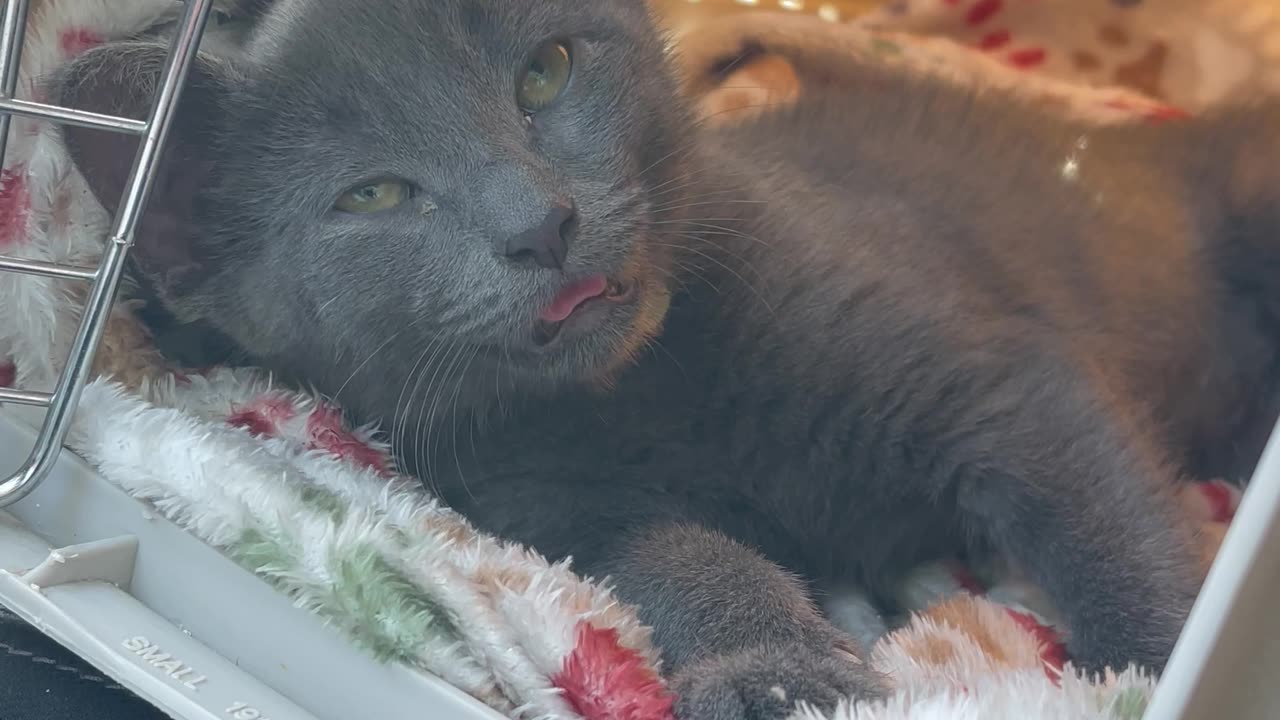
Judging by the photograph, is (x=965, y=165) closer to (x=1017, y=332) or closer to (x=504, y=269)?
(x=1017, y=332)

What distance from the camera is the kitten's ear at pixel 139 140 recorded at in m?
0.84

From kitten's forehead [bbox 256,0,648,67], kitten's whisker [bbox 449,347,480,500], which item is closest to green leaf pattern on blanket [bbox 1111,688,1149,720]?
kitten's whisker [bbox 449,347,480,500]

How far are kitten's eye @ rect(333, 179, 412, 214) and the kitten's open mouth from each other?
0.50 ft

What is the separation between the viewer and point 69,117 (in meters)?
0.78

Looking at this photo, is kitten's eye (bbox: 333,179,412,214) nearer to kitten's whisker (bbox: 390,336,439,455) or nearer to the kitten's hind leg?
kitten's whisker (bbox: 390,336,439,455)

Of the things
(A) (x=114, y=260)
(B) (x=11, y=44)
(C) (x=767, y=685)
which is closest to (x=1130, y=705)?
(C) (x=767, y=685)

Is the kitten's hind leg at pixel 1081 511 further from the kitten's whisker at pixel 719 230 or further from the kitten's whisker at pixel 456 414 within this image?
the kitten's whisker at pixel 456 414

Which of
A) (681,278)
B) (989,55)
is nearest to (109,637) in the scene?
(681,278)

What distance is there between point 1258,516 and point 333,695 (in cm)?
57

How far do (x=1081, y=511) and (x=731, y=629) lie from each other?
0.98 feet

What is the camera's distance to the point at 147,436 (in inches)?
35.8

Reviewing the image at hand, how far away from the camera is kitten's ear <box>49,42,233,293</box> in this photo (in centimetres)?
84

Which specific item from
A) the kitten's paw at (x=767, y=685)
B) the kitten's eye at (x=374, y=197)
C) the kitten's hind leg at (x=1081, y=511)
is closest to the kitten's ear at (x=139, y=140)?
the kitten's eye at (x=374, y=197)

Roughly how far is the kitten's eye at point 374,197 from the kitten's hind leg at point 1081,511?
0.48 m
